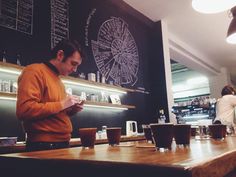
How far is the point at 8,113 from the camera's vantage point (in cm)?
262

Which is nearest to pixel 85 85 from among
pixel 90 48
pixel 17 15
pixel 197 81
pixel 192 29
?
pixel 90 48

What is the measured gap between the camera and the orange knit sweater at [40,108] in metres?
1.60

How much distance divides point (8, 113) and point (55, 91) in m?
1.04

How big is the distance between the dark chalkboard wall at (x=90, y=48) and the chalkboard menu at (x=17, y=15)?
6cm

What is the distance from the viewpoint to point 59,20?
3342 mm

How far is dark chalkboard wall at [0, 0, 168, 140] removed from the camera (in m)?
2.85

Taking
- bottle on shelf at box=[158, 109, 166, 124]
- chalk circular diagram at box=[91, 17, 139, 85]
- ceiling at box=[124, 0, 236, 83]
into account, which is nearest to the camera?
chalk circular diagram at box=[91, 17, 139, 85]

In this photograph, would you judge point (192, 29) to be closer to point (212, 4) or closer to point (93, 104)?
point (93, 104)

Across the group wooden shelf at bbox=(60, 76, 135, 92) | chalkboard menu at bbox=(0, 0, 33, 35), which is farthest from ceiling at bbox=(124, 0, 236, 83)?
chalkboard menu at bbox=(0, 0, 33, 35)

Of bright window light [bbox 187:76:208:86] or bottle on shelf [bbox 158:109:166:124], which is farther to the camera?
bright window light [bbox 187:76:208:86]

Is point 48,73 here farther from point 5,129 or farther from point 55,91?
point 5,129

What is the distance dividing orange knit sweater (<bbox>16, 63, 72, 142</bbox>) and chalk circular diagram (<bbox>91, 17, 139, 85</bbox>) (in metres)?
2.08

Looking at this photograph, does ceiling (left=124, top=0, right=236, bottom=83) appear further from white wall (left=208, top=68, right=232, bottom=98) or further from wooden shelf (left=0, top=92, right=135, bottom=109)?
wooden shelf (left=0, top=92, right=135, bottom=109)

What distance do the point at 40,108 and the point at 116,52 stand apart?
2.78 meters
